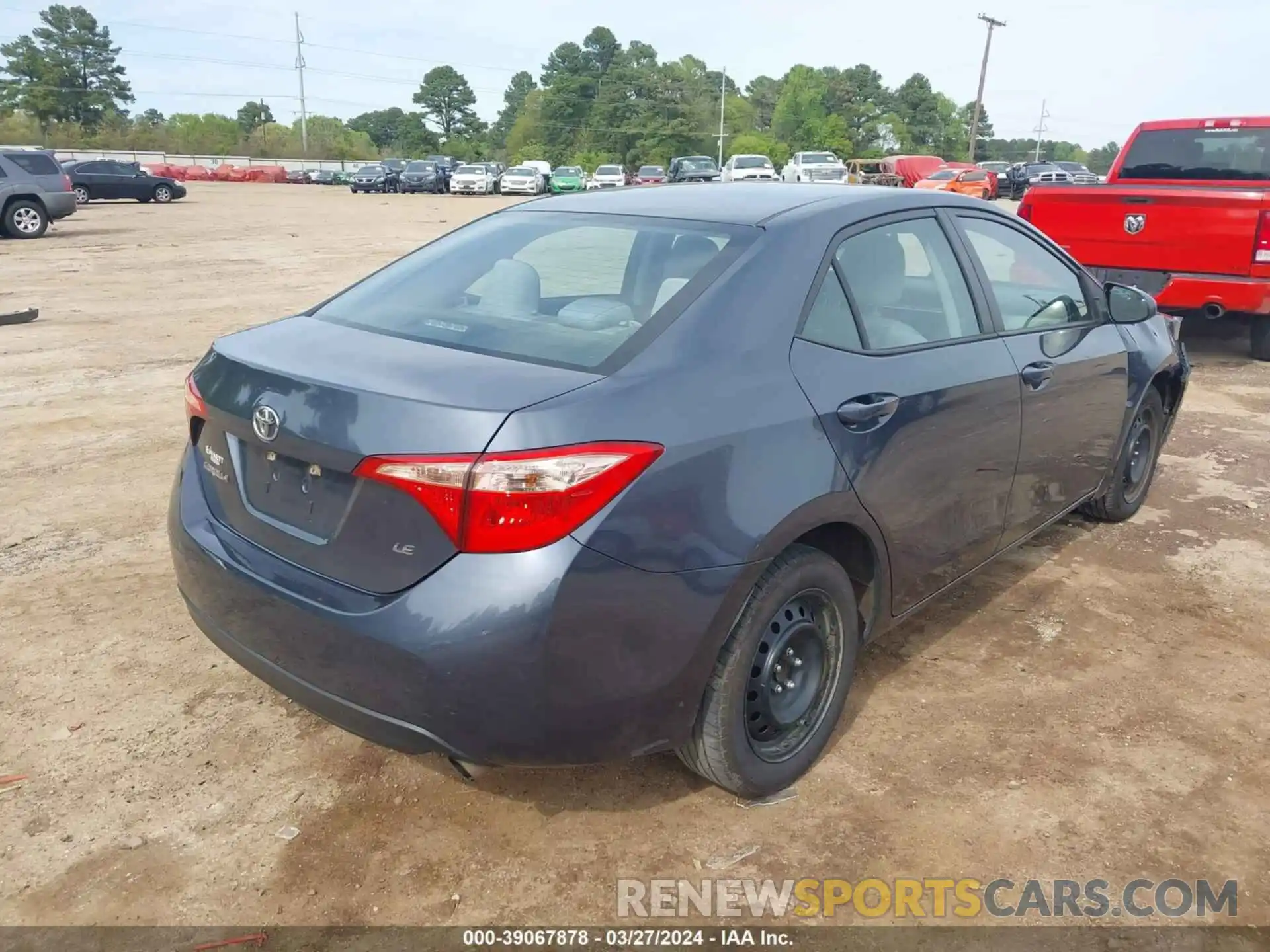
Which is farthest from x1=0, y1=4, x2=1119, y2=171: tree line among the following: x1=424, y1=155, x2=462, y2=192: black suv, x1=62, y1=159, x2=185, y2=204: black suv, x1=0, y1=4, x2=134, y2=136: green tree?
x1=62, y1=159, x2=185, y2=204: black suv

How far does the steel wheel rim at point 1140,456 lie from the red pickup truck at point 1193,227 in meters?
3.53

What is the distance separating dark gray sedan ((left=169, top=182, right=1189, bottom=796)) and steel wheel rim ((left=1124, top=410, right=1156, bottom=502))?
5.21ft

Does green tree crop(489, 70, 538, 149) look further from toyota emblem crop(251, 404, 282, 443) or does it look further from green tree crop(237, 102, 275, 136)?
toyota emblem crop(251, 404, 282, 443)

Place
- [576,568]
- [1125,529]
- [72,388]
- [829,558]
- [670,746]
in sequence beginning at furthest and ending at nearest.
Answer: [72,388]
[1125,529]
[829,558]
[670,746]
[576,568]

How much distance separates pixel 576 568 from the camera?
2133 mm

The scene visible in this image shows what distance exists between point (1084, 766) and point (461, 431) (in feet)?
7.09

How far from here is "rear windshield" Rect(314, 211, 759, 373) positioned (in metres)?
2.56

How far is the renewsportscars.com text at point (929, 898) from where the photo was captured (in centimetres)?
240

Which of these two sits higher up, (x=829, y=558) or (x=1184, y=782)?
(x=829, y=558)

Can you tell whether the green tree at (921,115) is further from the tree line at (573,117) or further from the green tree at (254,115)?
the green tree at (254,115)

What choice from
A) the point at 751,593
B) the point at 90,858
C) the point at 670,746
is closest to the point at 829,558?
the point at 751,593

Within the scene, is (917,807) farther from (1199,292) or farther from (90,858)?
(1199,292)

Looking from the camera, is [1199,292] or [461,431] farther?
[1199,292]

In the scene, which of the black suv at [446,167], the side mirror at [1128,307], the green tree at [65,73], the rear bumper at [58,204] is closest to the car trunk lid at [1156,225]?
the side mirror at [1128,307]
